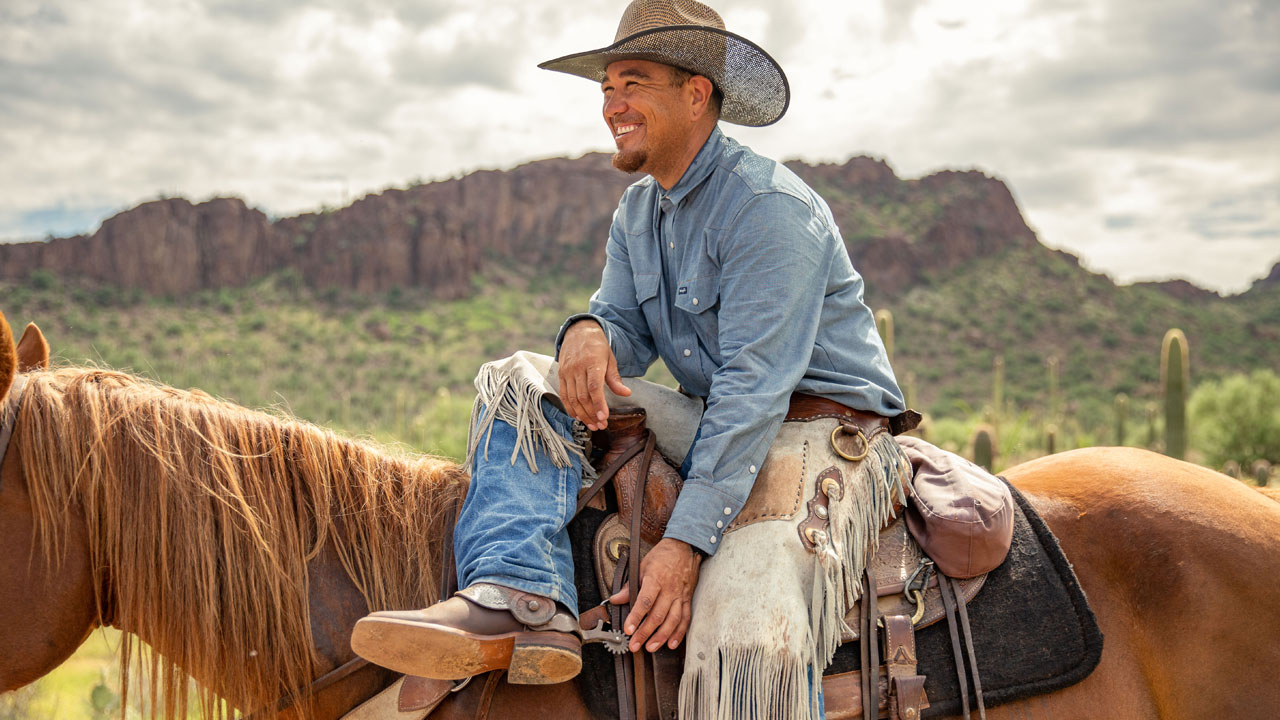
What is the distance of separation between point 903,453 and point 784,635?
0.78 m

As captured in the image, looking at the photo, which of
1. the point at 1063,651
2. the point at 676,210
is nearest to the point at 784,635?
the point at 1063,651

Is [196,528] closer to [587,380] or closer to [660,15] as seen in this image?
[587,380]

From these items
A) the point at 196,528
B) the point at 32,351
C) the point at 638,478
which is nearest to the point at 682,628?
the point at 638,478

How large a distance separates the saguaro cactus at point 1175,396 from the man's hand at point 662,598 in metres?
9.29

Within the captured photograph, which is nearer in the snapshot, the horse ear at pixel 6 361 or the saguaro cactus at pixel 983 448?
the horse ear at pixel 6 361

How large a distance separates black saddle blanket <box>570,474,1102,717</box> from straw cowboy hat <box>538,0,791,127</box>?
1.38 meters

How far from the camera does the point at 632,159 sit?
2.50 meters

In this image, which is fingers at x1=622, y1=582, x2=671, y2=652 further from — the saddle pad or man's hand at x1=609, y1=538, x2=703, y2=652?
the saddle pad

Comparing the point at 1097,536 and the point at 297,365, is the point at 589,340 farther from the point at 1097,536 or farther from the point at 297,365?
the point at 297,365

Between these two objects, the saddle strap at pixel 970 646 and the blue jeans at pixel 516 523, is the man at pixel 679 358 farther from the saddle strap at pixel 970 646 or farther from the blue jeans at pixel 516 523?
the saddle strap at pixel 970 646

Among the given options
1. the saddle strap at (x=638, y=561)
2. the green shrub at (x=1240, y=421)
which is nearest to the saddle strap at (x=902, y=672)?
the saddle strap at (x=638, y=561)

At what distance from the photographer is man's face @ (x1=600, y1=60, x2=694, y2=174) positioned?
98.0 inches

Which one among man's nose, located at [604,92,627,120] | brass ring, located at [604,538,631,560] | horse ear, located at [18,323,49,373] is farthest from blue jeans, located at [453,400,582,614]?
horse ear, located at [18,323,49,373]

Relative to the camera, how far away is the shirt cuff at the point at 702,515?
82.0 inches
